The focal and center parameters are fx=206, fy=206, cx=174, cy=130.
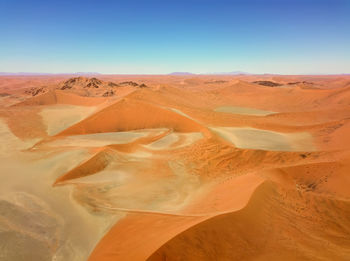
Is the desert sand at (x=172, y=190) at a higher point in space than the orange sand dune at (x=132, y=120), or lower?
lower

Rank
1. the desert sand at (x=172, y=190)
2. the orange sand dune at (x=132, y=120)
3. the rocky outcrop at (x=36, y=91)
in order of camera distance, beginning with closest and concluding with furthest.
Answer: the desert sand at (x=172, y=190), the orange sand dune at (x=132, y=120), the rocky outcrop at (x=36, y=91)

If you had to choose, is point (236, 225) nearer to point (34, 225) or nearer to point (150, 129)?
point (34, 225)

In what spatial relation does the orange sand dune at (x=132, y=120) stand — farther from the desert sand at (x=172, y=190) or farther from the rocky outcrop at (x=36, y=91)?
the rocky outcrop at (x=36, y=91)

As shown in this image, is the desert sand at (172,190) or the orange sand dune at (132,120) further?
the orange sand dune at (132,120)


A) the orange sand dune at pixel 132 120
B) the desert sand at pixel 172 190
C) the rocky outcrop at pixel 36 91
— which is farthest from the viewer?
the rocky outcrop at pixel 36 91

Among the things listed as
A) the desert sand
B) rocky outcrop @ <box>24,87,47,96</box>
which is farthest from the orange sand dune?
rocky outcrop @ <box>24,87,47,96</box>

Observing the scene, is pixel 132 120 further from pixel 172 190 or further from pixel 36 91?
pixel 36 91

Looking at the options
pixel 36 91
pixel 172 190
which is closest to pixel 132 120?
pixel 172 190

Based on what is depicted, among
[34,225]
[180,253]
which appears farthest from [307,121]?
[34,225]

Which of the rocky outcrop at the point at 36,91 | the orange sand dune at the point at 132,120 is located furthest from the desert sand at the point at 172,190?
the rocky outcrop at the point at 36,91
